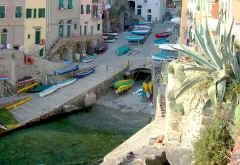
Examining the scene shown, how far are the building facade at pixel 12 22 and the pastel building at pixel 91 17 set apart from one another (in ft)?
28.2

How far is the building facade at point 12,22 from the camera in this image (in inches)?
1807

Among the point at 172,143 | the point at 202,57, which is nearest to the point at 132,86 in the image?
the point at 172,143

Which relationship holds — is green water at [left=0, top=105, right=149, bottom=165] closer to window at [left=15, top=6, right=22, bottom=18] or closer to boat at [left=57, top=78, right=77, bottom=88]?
boat at [left=57, top=78, right=77, bottom=88]

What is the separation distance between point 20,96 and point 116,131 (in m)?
11.1

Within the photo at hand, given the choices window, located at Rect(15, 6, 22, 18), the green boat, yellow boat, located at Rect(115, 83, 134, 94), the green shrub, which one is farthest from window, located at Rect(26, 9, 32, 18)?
the green shrub

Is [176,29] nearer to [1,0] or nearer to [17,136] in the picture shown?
[1,0]

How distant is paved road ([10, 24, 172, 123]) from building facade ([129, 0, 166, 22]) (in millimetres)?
12732

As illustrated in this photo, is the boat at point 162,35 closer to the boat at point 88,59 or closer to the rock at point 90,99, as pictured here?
the boat at point 88,59

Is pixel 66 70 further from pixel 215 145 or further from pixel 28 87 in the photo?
pixel 215 145

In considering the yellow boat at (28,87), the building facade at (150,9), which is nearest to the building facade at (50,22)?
the yellow boat at (28,87)

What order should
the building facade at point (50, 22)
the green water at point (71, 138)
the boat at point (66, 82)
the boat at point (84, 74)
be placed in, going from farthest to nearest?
the building facade at point (50, 22)
the boat at point (84, 74)
the boat at point (66, 82)
the green water at point (71, 138)

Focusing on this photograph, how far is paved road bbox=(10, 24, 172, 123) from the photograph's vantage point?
38.1 meters

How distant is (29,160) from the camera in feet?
96.2

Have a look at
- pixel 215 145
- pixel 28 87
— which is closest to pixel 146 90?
pixel 28 87
